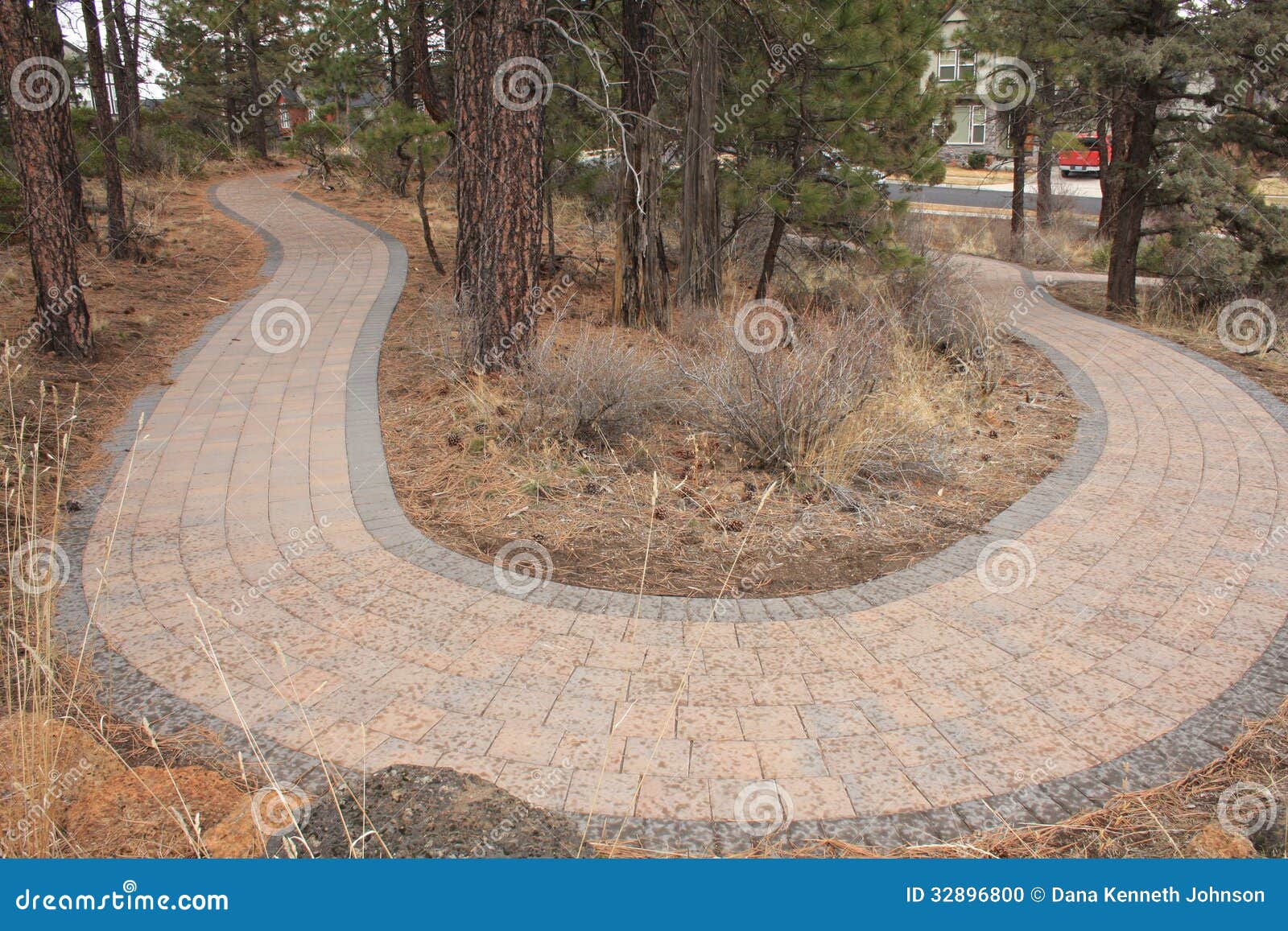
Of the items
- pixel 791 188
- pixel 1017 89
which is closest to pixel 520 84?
pixel 791 188

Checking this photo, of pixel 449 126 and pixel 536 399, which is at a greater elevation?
pixel 449 126

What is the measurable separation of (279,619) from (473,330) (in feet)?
11.7

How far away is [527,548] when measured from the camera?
15.9 ft

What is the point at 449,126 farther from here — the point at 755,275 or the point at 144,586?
the point at 144,586

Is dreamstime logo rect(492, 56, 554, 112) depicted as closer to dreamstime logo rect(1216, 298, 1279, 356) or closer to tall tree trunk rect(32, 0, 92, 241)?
tall tree trunk rect(32, 0, 92, 241)

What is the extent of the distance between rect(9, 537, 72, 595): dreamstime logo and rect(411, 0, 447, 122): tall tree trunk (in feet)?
26.5

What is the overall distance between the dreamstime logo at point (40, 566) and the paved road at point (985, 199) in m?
22.2

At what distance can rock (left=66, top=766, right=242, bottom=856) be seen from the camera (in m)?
2.70

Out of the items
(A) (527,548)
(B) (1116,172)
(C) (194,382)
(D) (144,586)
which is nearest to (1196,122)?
(B) (1116,172)

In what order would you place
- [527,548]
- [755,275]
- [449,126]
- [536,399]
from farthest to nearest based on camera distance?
[755,275] < [449,126] < [536,399] < [527,548]

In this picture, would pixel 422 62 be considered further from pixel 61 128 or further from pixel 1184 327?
pixel 1184 327
